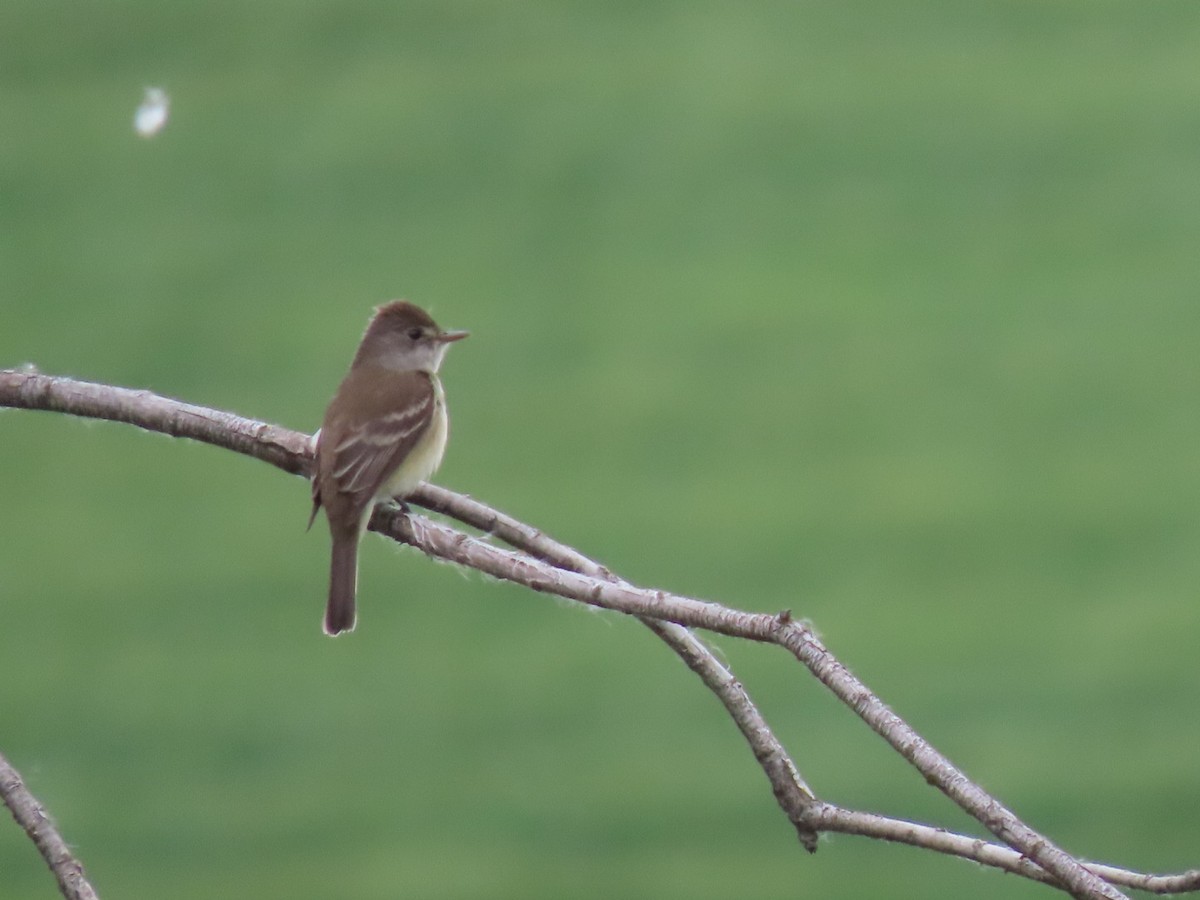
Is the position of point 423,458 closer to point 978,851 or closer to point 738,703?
point 738,703

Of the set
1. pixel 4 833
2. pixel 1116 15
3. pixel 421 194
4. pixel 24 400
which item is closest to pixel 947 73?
pixel 1116 15

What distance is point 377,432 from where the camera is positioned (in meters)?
4.80

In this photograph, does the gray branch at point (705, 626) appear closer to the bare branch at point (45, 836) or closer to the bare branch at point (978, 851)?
the bare branch at point (978, 851)

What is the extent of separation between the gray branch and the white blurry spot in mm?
6806

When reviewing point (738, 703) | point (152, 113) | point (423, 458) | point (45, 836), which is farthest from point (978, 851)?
point (152, 113)

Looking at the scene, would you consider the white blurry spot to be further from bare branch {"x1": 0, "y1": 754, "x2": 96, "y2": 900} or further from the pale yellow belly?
bare branch {"x1": 0, "y1": 754, "x2": 96, "y2": 900}

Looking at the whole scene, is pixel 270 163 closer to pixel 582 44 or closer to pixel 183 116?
pixel 183 116

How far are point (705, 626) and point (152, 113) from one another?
7.94 meters

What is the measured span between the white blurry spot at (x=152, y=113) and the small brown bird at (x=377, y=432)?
5040mm

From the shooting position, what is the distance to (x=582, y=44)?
12227 millimetres

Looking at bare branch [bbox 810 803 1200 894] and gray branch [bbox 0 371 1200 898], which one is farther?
bare branch [bbox 810 803 1200 894]

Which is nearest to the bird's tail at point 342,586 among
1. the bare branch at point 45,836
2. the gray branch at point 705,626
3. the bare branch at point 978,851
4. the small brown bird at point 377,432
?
the small brown bird at point 377,432

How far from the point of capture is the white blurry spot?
33.2 ft

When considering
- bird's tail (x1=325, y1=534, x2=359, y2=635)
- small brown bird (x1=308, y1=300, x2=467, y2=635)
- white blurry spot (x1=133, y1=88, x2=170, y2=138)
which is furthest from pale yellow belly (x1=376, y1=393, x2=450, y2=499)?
white blurry spot (x1=133, y1=88, x2=170, y2=138)
